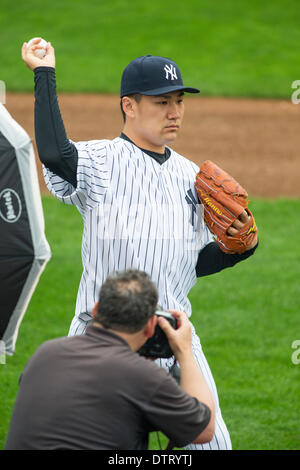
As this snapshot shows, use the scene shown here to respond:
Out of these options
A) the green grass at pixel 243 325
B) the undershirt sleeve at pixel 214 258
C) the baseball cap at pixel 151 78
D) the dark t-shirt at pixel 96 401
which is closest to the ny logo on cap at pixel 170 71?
the baseball cap at pixel 151 78

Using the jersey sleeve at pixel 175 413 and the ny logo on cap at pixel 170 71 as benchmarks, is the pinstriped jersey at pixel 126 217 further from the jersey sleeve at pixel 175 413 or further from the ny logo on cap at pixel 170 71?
the jersey sleeve at pixel 175 413

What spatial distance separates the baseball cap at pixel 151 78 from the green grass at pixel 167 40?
13163 mm

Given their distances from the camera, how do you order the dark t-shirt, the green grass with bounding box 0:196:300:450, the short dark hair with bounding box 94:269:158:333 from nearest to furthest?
the dark t-shirt
the short dark hair with bounding box 94:269:158:333
the green grass with bounding box 0:196:300:450

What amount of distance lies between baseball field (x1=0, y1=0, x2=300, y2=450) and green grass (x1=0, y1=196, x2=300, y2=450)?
0.01 meters

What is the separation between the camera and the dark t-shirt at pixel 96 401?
2652 millimetres

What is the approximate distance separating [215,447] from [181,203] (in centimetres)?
111

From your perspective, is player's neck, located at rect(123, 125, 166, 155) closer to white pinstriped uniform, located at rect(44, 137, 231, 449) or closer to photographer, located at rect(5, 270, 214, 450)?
white pinstriped uniform, located at rect(44, 137, 231, 449)

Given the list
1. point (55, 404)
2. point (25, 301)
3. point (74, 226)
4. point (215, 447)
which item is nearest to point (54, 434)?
point (55, 404)

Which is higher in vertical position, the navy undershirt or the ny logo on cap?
the ny logo on cap

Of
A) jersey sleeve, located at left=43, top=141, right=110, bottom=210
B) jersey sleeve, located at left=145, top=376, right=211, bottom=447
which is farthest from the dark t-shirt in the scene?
jersey sleeve, located at left=43, top=141, right=110, bottom=210

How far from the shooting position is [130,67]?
11.8 feet

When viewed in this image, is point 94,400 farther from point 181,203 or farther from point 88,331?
point 181,203

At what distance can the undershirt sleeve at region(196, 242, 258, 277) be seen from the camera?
12.4 ft
